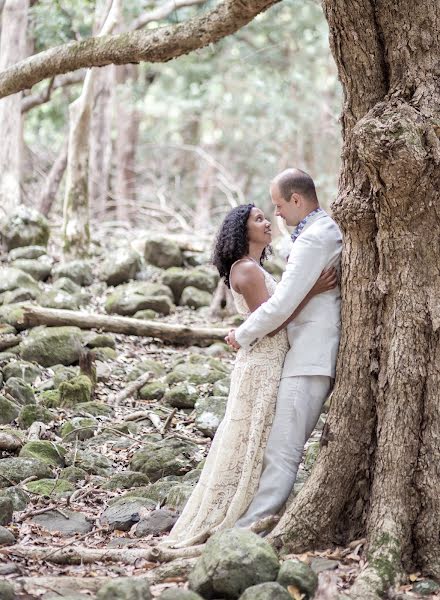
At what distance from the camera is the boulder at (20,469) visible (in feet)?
20.4

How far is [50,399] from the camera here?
Answer: 8.19 m

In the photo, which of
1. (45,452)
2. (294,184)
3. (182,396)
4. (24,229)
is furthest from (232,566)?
(24,229)

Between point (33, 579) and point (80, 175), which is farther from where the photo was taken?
point (80, 175)

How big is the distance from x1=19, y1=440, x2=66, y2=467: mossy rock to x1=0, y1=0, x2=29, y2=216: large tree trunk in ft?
25.9

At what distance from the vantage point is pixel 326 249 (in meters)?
4.79

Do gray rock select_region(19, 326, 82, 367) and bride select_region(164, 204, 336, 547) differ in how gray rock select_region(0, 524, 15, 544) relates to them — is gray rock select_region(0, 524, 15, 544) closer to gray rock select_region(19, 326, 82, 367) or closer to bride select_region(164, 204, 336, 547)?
bride select_region(164, 204, 336, 547)

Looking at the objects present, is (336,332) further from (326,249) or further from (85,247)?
(85,247)

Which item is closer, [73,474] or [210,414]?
[73,474]

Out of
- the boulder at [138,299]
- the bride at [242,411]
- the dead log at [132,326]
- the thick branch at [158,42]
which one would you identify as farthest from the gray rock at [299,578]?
the boulder at [138,299]

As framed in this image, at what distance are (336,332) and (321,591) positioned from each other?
1.45 m

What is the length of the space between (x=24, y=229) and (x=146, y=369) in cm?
465

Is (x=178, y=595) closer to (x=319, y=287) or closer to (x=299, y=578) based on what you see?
(x=299, y=578)

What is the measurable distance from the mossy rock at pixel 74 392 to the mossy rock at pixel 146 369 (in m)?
0.93

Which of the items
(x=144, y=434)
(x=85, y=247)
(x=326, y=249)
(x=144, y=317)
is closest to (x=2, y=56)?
(x=85, y=247)
